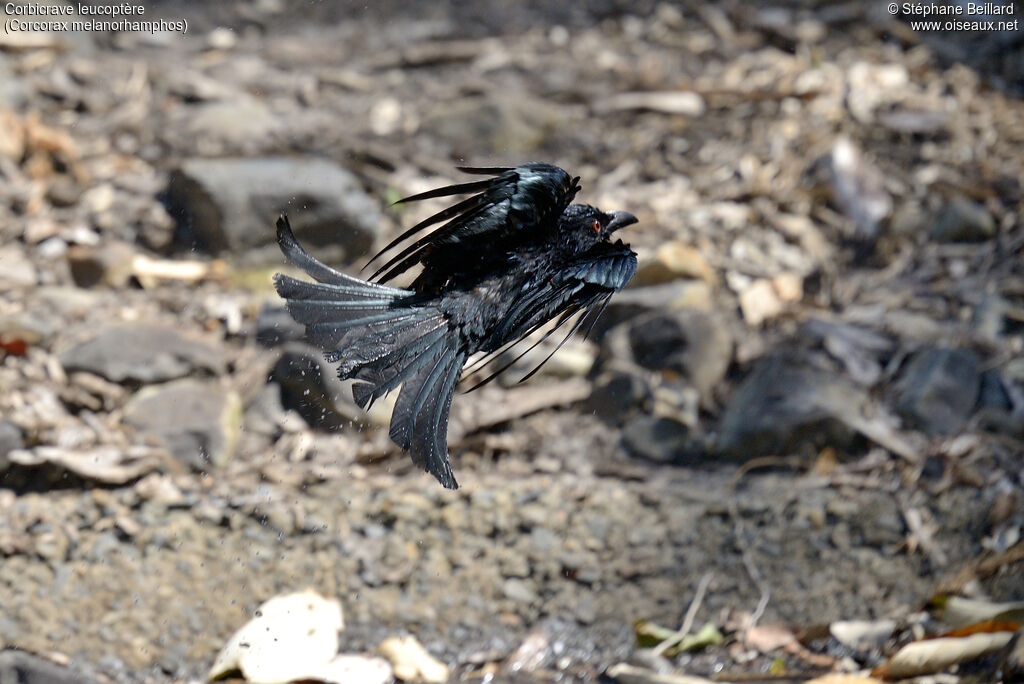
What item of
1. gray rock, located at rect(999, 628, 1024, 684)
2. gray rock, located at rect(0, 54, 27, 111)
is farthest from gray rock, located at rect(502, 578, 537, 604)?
gray rock, located at rect(0, 54, 27, 111)

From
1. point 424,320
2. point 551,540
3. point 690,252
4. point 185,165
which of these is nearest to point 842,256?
point 690,252

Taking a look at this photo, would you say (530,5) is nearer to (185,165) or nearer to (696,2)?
(696,2)

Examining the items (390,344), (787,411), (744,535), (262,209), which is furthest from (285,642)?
(262,209)

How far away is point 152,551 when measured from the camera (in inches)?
122

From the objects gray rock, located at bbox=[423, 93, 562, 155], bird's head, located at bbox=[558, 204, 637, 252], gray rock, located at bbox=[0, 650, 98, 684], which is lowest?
gray rock, located at bbox=[0, 650, 98, 684]

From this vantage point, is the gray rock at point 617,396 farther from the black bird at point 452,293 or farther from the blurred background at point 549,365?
the black bird at point 452,293

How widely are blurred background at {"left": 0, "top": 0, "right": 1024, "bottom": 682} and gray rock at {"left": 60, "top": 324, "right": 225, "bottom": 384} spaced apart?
13 millimetres

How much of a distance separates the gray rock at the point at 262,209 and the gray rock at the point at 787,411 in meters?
1.79

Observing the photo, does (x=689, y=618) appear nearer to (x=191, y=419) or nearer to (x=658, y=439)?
(x=658, y=439)

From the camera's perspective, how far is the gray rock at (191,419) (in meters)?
3.43

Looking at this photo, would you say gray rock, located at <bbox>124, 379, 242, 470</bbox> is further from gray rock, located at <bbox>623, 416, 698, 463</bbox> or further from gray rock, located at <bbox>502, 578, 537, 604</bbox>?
gray rock, located at <bbox>623, 416, 698, 463</bbox>

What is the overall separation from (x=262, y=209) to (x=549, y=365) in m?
1.50

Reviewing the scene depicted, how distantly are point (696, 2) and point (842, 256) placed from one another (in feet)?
8.03

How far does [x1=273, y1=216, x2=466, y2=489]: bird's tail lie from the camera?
2404mm
